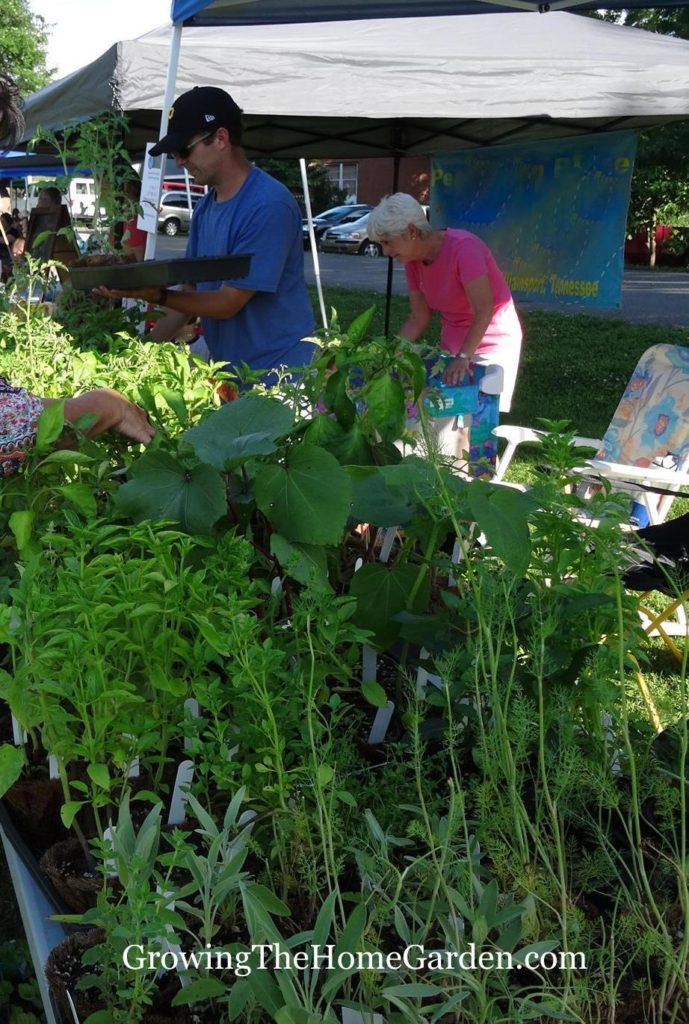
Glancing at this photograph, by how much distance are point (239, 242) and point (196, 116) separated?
410 millimetres

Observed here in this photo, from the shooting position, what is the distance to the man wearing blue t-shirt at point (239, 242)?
Result: 3174 mm

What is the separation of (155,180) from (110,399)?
250cm

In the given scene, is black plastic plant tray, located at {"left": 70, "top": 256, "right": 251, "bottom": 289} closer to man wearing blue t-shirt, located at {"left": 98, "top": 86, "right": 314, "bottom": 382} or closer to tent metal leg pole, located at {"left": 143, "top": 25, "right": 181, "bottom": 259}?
man wearing blue t-shirt, located at {"left": 98, "top": 86, "right": 314, "bottom": 382}

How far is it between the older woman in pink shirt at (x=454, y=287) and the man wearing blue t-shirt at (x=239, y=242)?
950 millimetres

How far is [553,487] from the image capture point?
4.23 ft

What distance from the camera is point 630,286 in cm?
1952

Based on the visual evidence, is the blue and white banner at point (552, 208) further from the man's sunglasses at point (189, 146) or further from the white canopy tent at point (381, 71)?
the man's sunglasses at point (189, 146)

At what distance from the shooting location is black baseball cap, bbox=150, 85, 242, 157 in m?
3.17

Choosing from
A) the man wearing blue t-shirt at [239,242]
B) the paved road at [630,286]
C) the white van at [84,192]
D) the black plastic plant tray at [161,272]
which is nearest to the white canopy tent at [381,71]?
the white van at [84,192]

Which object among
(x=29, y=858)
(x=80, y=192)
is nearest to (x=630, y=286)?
(x=80, y=192)

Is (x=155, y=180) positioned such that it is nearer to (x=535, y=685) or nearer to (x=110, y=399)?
(x=110, y=399)

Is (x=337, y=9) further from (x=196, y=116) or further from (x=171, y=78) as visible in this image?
(x=196, y=116)

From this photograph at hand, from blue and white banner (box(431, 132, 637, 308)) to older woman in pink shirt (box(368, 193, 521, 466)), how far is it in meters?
1.93

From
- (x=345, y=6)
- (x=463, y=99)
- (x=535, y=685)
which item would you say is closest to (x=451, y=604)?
(x=535, y=685)
